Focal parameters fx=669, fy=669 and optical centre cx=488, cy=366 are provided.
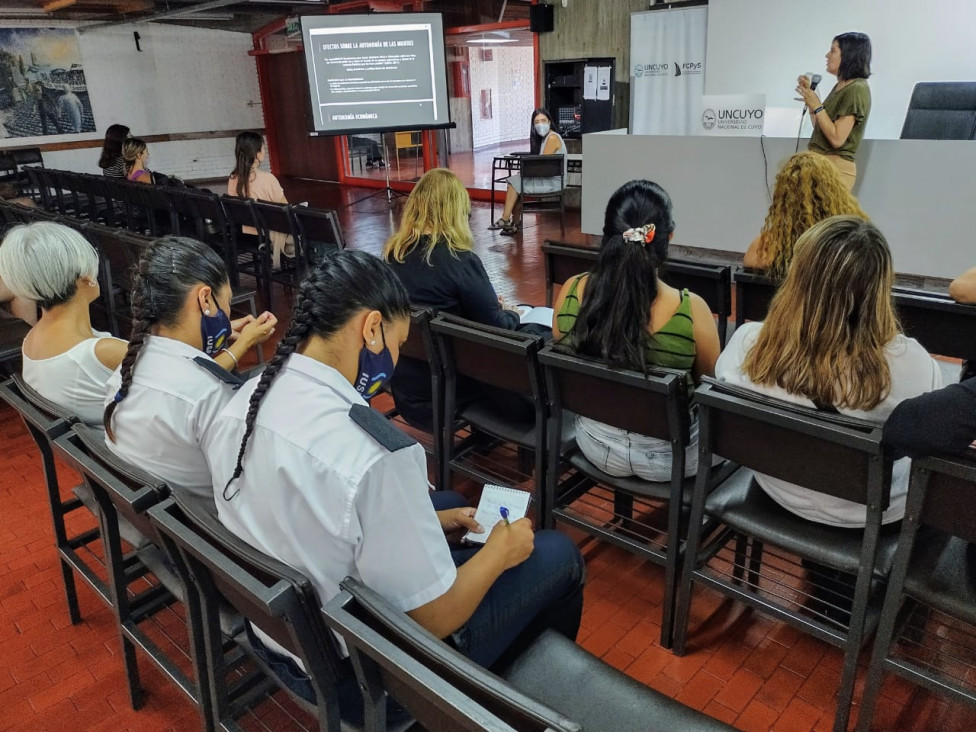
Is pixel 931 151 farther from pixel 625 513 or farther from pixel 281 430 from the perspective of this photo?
pixel 281 430

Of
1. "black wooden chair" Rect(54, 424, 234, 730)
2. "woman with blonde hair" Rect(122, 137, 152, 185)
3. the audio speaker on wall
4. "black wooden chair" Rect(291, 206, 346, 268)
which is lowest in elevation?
"black wooden chair" Rect(54, 424, 234, 730)

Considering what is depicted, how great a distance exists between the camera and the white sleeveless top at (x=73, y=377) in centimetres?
180

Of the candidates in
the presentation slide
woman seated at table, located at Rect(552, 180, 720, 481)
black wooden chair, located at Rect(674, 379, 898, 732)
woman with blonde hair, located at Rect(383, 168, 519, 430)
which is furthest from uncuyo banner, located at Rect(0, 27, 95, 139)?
black wooden chair, located at Rect(674, 379, 898, 732)

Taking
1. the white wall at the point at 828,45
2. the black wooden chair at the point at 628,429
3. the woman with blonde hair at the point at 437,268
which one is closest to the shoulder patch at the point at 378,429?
the black wooden chair at the point at 628,429

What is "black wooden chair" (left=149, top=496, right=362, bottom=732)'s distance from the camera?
904 mm

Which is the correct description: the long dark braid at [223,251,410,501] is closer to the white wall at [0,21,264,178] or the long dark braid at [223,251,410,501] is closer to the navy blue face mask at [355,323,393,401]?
the navy blue face mask at [355,323,393,401]

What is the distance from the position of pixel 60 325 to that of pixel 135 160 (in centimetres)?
431

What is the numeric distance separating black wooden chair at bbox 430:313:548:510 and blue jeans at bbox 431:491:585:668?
20.5 inches

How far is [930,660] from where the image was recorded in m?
1.69

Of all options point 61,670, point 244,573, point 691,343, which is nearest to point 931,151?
point 691,343

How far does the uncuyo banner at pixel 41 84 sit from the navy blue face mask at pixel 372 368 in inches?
465

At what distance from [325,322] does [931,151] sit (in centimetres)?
436

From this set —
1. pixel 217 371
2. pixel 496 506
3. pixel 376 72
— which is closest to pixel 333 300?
pixel 217 371

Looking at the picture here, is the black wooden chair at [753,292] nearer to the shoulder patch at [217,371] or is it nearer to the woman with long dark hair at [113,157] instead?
the shoulder patch at [217,371]
